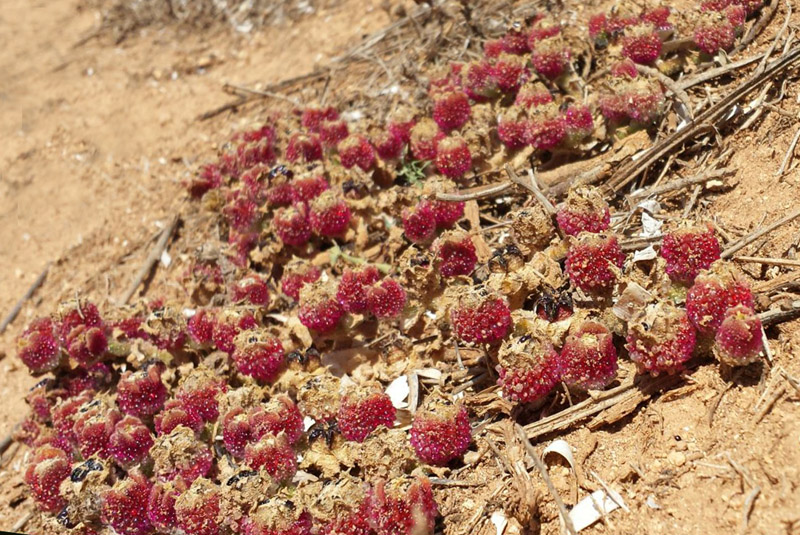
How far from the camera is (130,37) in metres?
6.09

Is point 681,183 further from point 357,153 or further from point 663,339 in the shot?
point 357,153

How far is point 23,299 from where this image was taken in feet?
14.0

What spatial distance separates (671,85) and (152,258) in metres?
2.91

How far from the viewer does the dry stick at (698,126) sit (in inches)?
110

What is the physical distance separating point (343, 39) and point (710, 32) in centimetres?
276

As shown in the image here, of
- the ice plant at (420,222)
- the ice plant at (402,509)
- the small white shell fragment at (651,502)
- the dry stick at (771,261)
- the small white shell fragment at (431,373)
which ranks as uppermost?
the ice plant at (420,222)

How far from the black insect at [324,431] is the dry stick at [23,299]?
2.54 metres

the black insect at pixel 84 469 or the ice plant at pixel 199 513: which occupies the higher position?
the black insect at pixel 84 469

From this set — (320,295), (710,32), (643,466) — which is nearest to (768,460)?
(643,466)

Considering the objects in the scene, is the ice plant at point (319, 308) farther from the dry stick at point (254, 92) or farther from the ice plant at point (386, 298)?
the dry stick at point (254, 92)

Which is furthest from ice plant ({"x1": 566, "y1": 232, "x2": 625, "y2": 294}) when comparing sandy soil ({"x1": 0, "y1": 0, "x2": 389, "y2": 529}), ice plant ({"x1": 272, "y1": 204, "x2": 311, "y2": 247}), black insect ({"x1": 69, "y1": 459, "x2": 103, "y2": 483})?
sandy soil ({"x1": 0, "y1": 0, "x2": 389, "y2": 529})

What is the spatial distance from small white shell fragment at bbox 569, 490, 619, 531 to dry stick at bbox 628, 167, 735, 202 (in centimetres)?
124

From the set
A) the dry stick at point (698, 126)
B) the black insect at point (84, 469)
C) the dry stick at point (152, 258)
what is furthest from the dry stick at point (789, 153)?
the dry stick at point (152, 258)

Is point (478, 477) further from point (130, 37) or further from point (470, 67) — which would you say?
point (130, 37)
